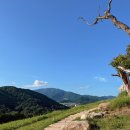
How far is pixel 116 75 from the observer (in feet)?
93.9

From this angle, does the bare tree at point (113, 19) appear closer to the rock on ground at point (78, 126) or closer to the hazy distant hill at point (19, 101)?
the rock on ground at point (78, 126)

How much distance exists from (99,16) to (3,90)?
145588 millimetres

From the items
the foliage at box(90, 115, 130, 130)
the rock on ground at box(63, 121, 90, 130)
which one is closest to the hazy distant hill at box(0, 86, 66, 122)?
the foliage at box(90, 115, 130, 130)

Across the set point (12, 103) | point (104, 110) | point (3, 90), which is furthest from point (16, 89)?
point (104, 110)

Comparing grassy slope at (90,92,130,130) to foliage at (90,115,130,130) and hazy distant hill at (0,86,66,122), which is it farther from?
hazy distant hill at (0,86,66,122)

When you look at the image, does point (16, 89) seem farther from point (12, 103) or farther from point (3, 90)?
point (12, 103)

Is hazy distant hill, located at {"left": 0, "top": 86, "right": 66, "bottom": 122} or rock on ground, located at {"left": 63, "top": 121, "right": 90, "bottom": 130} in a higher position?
hazy distant hill, located at {"left": 0, "top": 86, "right": 66, "bottom": 122}

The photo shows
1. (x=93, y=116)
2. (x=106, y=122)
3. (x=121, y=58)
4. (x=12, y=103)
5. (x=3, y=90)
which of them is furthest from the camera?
(x=3, y=90)

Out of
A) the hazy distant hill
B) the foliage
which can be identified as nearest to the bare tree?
the foliage

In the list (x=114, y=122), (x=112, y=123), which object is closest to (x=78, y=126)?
(x=112, y=123)

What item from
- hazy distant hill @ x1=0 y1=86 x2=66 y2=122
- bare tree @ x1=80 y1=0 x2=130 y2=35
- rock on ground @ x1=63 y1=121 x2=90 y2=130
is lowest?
rock on ground @ x1=63 y1=121 x2=90 y2=130

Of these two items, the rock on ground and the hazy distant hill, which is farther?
the hazy distant hill

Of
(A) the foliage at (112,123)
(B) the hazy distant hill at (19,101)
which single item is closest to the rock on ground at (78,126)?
(A) the foliage at (112,123)

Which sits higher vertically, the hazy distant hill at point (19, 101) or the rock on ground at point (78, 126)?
the hazy distant hill at point (19, 101)
